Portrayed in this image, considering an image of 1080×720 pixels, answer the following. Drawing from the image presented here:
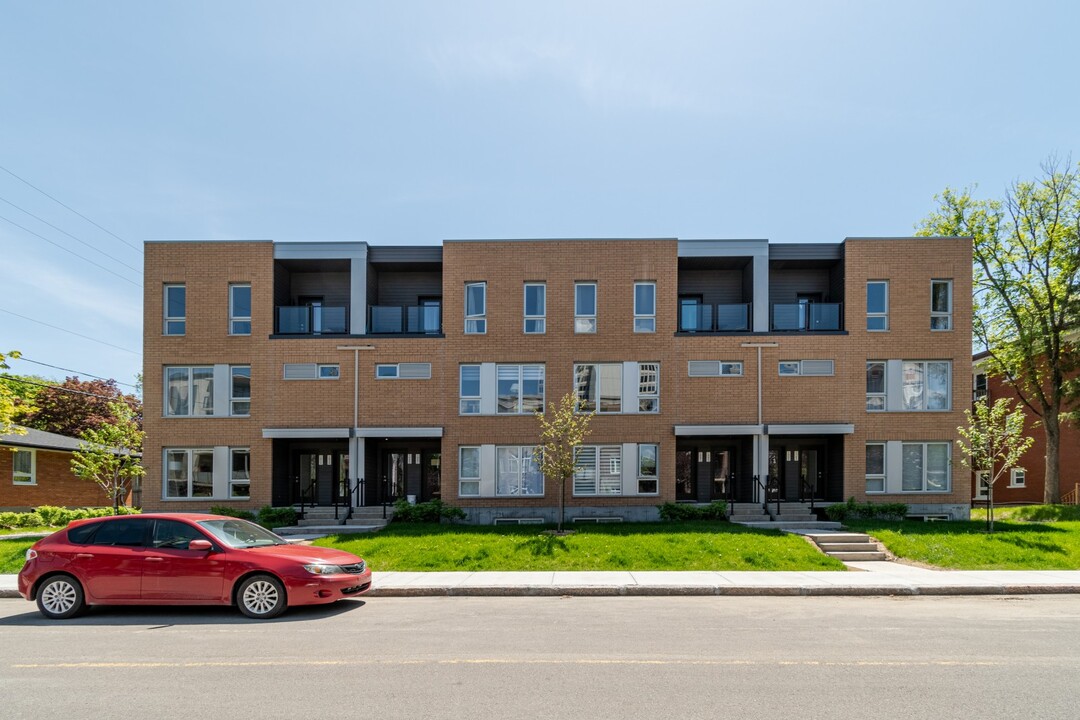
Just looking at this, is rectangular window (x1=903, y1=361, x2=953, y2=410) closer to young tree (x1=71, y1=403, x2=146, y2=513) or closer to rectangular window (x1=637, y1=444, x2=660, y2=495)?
rectangular window (x1=637, y1=444, x2=660, y2=495)

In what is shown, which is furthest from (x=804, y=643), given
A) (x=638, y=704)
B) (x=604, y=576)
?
(x=604, y=576)

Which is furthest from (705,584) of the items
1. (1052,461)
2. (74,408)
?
(74,408)

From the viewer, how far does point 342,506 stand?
71.1 feet

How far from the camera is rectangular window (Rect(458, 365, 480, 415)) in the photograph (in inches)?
846

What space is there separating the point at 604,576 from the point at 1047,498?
2439 centimetres

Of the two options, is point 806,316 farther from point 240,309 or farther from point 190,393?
point 190,393

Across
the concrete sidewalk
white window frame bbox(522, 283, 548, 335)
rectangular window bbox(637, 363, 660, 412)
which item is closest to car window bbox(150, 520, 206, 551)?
the concrete sidewalk

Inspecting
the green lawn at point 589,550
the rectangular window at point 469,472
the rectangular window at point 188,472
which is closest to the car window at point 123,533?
the green lawn at point 589,550

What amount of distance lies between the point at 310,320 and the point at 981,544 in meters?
20.1

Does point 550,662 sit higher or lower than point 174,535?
lower

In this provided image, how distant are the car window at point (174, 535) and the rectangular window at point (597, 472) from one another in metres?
12.9

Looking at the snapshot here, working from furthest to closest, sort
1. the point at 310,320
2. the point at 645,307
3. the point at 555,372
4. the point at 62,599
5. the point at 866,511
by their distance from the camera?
the point at 310,320 < the point at 645,307 < the point at 555,372 < the point at 866,511 < the point at 62,599

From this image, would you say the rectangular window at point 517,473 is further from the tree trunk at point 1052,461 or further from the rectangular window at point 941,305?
the tree trunk at point 1052,461

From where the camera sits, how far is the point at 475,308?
21.8 meters
